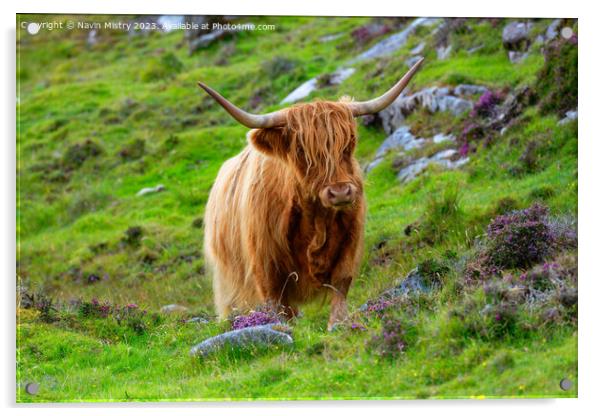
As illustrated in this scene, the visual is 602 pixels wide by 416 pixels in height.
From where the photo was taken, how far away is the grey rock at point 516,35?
11.5 m

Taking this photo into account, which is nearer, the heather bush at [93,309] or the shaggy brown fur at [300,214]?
the shaggy brown fur at [300,214]

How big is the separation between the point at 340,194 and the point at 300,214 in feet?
2.29

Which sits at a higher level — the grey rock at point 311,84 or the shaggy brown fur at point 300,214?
the grey rock at point 311,84

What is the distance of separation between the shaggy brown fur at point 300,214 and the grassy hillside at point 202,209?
360 millimetres

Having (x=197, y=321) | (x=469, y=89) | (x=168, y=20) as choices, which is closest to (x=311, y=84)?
(x=469, y=89)

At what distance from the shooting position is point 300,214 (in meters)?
7.61

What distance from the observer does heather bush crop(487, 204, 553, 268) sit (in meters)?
7.21

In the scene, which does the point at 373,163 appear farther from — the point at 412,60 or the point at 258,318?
the point at 258,318

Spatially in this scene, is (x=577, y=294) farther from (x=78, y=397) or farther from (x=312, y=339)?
(x=78, y=397)

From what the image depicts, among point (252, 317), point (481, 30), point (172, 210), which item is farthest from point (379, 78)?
point (252, 317)

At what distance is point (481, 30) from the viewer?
1227cm

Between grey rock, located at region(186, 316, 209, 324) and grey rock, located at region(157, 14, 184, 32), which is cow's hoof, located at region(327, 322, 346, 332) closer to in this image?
grey rock, located at region(186, 316, 209, 324)

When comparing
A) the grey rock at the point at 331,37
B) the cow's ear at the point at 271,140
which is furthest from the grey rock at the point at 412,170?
the grey rock at the point at 331,37

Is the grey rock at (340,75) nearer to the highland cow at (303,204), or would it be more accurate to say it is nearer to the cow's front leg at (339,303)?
the highland cow at (303,204)
